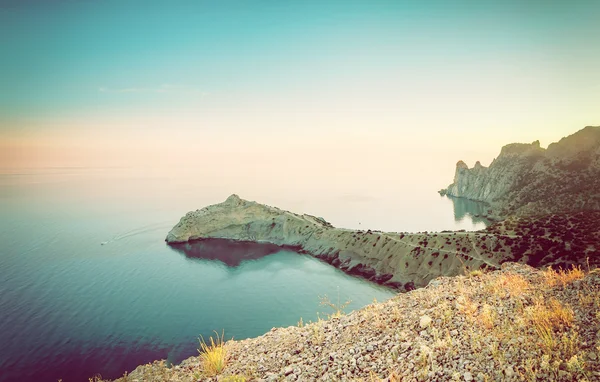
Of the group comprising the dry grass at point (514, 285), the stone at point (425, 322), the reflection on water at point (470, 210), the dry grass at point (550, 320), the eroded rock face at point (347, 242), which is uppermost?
the dry grass at point (550, 320)

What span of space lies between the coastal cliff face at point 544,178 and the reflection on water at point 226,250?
97.8 metres

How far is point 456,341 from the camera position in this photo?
28.7 ft

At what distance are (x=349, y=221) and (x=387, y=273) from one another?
6246 centimetres

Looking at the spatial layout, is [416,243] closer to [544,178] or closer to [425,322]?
[425,322]

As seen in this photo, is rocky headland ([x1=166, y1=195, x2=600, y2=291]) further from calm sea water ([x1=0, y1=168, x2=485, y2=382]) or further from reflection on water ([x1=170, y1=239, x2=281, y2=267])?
calm sea water ([x1=0, y1=168, x2=485, y2=382])

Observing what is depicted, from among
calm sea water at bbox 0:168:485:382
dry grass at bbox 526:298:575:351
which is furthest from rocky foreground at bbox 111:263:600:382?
calm sea water at bbox 0:168:485:382

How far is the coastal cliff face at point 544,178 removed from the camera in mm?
100000

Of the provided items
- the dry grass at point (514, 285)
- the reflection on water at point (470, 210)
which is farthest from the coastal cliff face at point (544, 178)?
the dry grass at point (514, 285)

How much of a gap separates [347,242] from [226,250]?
35615 mm

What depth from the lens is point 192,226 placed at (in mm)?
93562

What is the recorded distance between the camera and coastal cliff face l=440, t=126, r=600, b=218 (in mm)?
100000

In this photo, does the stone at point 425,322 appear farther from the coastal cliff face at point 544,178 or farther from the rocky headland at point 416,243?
the coastal cliff face at point 544,178

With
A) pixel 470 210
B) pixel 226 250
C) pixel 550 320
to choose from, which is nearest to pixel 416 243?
pixel 226 250

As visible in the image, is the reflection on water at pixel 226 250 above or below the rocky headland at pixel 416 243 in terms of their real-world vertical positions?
below
